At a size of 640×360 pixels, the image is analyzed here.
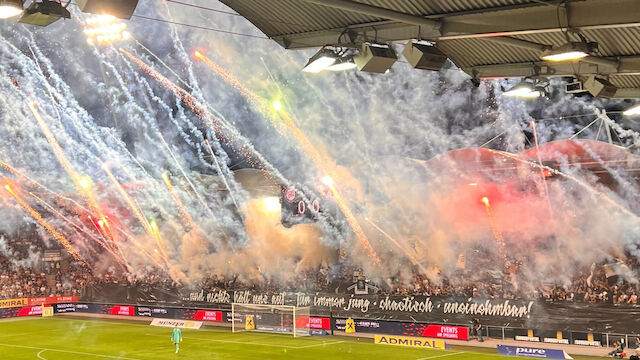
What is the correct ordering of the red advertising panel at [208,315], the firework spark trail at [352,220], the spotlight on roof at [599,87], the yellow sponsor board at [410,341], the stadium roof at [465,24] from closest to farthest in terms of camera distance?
the stadium roof at [465,24]
the spotlight on roof at [599,87]
the yellow sponsor board at [410,341]
the firework spark trail at [352,220]
the red advertising panel at [208,315]

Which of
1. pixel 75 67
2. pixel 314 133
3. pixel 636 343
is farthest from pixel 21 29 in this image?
pixel 636 343

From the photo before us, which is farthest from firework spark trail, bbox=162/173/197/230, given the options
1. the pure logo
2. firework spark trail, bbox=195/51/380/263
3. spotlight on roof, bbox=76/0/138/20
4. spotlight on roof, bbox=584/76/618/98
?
spotlight on roof, bbox=76/0/138/20

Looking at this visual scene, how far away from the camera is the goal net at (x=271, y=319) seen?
4238cm

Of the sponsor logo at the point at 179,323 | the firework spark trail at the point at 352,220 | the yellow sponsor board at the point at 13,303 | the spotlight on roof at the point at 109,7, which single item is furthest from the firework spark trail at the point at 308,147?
the spotlight on roof at the point at 109,7

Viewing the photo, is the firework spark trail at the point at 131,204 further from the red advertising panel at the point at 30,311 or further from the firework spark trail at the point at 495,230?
the firework spark trail at the point at 495,230

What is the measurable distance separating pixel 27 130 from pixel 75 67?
24.8 ft

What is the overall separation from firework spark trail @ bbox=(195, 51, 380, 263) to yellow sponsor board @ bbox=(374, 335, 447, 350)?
7936 millimetres

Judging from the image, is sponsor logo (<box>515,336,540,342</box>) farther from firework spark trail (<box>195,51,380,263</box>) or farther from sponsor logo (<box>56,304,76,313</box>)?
sponsor logo (<box>56,304,76,313</box>)

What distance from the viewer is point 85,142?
63000 mm

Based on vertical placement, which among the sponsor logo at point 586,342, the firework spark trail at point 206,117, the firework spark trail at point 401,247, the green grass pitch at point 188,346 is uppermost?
the firework spark trail at point 206,117

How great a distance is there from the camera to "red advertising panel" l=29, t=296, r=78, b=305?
5694cm

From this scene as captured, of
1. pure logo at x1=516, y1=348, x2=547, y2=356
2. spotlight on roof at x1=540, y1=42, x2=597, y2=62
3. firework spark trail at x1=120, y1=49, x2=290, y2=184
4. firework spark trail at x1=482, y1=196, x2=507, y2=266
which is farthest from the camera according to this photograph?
firework spark trail at x1=120, y1=49, x2=290, y2=184

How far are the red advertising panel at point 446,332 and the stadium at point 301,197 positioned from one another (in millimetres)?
110

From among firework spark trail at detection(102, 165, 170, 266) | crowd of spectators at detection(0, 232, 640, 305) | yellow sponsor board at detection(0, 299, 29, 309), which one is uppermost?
firework spark trail at detection(102, 165, 170, 266)
